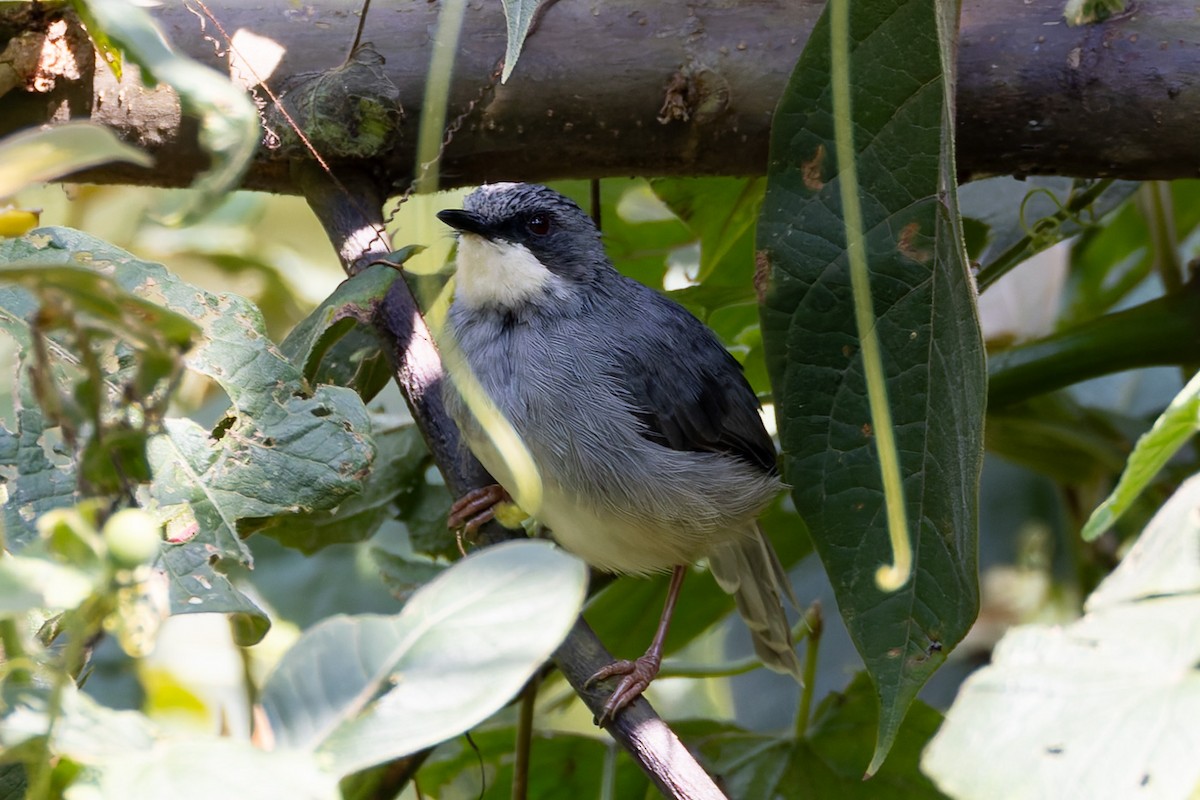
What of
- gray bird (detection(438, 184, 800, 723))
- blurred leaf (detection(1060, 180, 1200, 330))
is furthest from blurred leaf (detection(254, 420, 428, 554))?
blurred leaf (detection(1060, 180, 1200, 330))

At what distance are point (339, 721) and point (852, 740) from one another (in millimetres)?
1865

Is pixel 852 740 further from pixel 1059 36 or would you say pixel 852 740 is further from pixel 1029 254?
pixel 1059 36

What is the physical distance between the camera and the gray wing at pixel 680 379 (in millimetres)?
2883

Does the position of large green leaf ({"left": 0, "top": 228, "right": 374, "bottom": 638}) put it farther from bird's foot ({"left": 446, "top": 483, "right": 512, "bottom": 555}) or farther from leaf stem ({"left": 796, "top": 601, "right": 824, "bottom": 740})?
leaf stem ({"left": 796, "top": 601, "right": 824, "bottom": 740})

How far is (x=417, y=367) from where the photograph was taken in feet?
7.09

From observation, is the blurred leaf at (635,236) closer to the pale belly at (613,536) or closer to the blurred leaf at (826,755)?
the pale belly at (613,536)

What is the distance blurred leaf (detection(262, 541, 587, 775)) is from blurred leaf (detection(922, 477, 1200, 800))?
35cm

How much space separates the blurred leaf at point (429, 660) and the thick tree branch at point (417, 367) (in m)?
Result: 0.90

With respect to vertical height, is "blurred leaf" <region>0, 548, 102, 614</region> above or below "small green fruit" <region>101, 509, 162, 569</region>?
below

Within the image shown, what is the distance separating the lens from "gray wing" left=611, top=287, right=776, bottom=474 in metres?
2.88

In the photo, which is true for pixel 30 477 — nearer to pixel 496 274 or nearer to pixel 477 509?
pixel 477 509

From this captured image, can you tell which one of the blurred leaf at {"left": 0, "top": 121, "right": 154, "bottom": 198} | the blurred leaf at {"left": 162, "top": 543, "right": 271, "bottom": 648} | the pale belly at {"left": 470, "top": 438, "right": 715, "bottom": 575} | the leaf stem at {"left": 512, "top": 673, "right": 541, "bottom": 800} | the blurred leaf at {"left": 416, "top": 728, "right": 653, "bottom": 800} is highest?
the blurred leaf at {"left": 0, "top": 121, "right": 154, "bottom": 198}

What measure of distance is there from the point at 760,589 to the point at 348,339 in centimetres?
143

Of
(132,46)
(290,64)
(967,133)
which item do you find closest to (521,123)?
(290,64)
